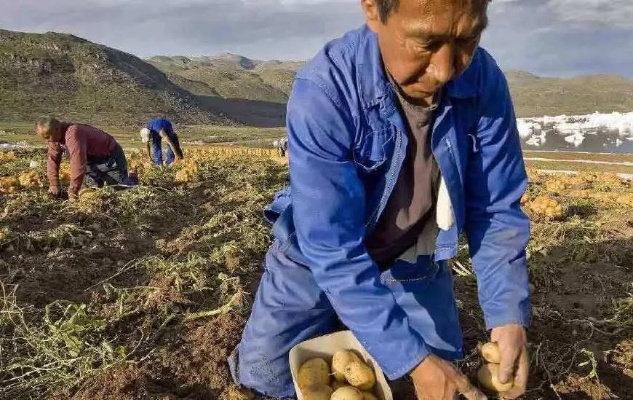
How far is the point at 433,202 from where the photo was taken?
7.37ft

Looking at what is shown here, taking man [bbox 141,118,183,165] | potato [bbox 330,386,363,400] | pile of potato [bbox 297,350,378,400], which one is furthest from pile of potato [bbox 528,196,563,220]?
man [bbox 141,118,183,165]

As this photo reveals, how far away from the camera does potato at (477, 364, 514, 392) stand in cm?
220

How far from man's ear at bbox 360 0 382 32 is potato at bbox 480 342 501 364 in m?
1.23

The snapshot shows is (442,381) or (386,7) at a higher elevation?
(386,7)

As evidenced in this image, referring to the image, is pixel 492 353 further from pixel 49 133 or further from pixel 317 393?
pixel 49 133

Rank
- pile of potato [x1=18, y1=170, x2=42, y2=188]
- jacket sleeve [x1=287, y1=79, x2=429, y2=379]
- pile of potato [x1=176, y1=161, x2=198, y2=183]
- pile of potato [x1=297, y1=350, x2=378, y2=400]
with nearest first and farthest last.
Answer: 1. jacket sleeve [x1=287, y1=79, x2=429, y2=379]
2. pile of potato [x1=297, y1=350, x2=378, y2=400]
3. pile of potato [x1=18, y1=170, x2=42, y2=188]
4. pile of potato [x1=176, y1=161, x2=198, y2=183]

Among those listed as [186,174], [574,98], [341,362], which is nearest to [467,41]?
[341,362]

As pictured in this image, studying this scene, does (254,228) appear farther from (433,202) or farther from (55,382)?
(433,202)

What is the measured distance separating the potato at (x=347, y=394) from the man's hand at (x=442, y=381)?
0.42 meters

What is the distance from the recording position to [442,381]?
73.2 inches

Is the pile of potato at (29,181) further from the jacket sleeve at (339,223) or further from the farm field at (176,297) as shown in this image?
the jacket sleeve at (339,223)

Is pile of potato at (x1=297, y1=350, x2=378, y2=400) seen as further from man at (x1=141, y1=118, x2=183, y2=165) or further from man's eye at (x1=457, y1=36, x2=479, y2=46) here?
man at (x1=141, y1=118, x2=183, y2=165)

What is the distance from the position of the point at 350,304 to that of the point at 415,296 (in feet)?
2.61

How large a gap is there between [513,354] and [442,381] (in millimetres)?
423
